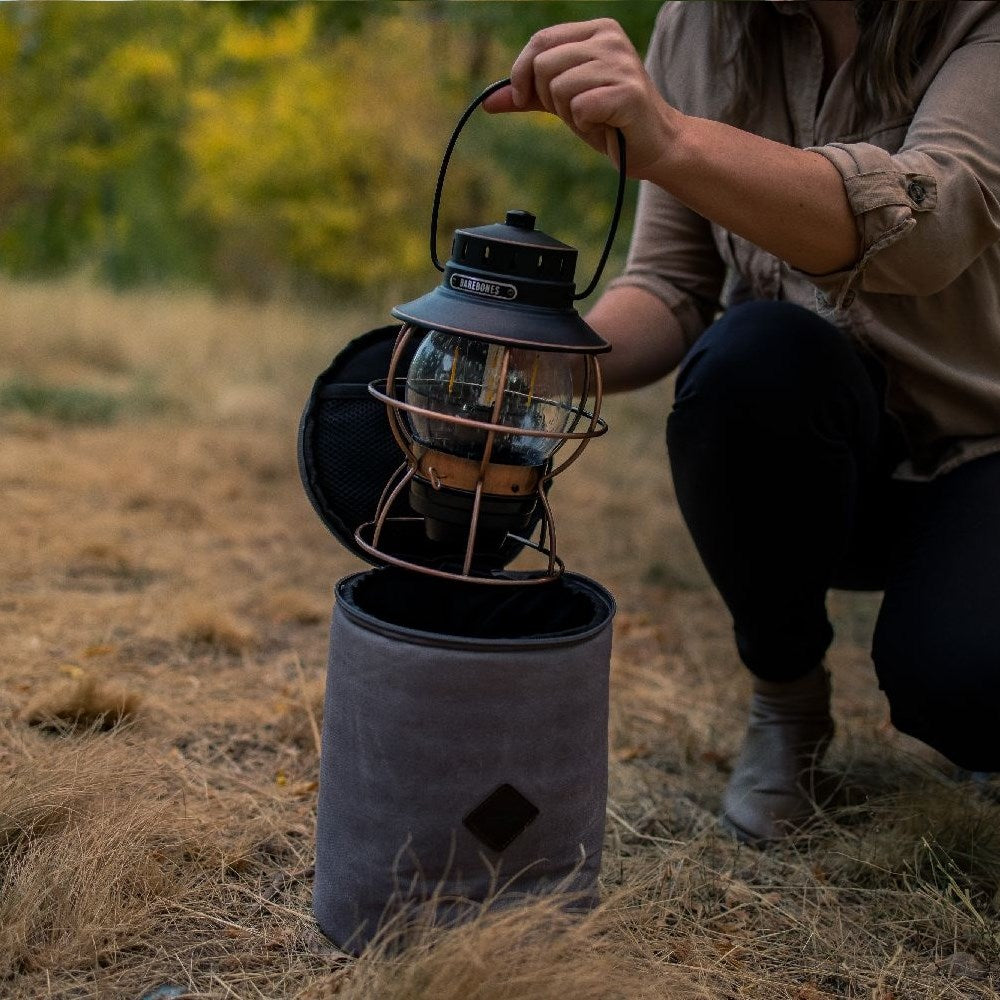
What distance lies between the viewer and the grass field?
1433mm

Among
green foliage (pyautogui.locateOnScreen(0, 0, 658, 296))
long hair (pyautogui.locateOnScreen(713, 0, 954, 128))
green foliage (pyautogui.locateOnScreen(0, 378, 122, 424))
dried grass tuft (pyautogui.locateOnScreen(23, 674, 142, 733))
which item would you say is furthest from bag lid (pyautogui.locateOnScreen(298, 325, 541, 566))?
green foliage (pyautogui.locateOnScreen(0, 0, 658, 296))

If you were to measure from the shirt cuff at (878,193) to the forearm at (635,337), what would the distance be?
1.80 feet

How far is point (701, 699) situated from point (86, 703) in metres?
1.34

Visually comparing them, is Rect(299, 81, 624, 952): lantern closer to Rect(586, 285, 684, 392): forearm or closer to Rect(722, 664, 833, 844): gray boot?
Rect(586, 285, 684, 392): forearm

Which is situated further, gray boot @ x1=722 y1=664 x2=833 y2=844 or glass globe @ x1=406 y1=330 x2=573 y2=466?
gray boot @ x1=722 y1=664 x2=833 y2=844

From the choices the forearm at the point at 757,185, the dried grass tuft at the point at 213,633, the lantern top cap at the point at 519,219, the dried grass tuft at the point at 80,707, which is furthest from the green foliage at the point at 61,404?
the forearm at the point at 757,185

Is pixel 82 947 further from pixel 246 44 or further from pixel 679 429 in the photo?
pixel 246 44

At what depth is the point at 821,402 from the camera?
72.0 inches

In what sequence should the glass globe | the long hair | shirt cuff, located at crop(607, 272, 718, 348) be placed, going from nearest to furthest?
the glass globe
the long hair
shirt cuff, located at crop(607, 272, 718, 348)

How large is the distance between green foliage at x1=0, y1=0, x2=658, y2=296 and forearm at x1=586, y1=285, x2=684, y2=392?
357 inches

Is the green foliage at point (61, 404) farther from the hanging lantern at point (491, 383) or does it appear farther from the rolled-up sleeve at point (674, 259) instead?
the hanging lantern at point (491, 383)

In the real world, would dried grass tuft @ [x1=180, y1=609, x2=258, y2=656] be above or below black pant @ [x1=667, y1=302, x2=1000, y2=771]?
below

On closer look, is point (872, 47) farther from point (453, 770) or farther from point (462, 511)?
point (453, 770)

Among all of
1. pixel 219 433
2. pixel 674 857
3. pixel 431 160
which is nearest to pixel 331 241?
pixel 431 160
